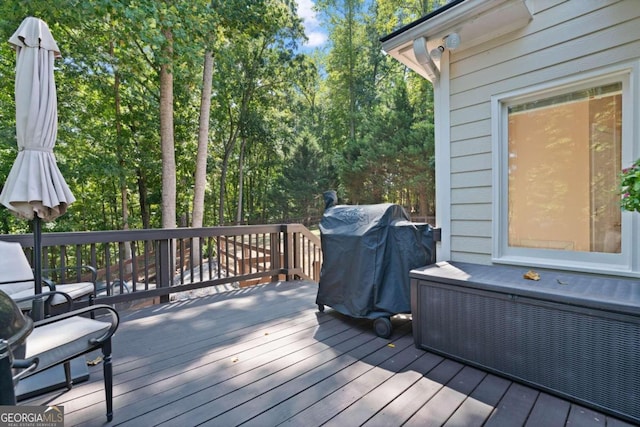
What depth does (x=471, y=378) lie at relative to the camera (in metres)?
2.09

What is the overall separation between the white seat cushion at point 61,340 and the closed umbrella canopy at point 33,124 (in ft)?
3.15

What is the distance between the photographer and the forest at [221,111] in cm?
688

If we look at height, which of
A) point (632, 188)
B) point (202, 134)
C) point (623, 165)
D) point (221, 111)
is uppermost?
point (221, 111)

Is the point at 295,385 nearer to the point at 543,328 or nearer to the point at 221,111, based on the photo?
the point at 543,328

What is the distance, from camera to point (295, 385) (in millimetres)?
2029

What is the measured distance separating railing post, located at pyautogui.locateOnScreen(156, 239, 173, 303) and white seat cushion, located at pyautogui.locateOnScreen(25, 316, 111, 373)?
2065 mm

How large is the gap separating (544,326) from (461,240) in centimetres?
118

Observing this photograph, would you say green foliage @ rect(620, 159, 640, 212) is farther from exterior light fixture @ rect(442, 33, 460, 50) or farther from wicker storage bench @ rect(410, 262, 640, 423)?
exterior light fixture @ rect(442, 33, 460, 50)

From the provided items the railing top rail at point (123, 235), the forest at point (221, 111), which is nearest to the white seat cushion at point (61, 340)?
the railing top rail at point (123, 235)

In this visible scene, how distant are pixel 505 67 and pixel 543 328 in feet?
7.06

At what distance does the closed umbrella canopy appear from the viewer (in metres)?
2.12

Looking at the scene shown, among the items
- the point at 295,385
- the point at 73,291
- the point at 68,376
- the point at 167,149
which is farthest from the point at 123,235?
the point at 167,149

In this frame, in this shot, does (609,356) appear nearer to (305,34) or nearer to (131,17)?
(131,17)

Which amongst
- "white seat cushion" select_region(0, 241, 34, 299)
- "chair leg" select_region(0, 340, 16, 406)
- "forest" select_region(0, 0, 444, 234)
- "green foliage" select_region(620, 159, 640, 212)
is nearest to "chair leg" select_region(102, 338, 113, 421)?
"chair leg" select_region(0, 340, 16, 406)
